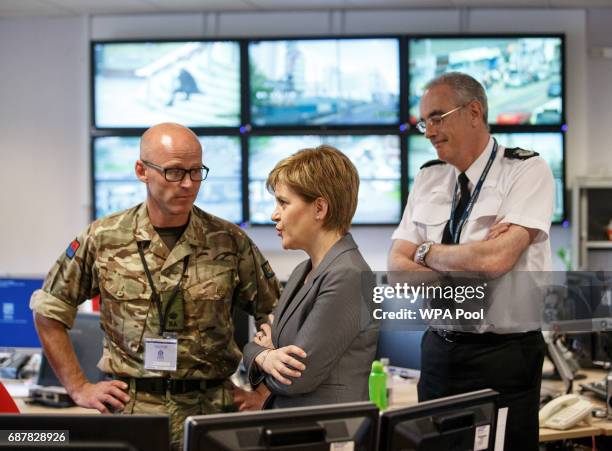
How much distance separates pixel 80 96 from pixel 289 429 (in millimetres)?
5246

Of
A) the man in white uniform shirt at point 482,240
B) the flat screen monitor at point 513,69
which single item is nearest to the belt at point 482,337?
the man in white uniform shirt at point 482,240

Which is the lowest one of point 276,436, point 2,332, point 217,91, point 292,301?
point 2,332

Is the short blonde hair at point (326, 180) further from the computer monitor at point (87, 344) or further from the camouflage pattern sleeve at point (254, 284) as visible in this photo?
the computer monitor at point (87, 344)

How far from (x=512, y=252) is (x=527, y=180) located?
0.23m

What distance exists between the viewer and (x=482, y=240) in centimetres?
224

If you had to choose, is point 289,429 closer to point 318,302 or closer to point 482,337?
point 318,302

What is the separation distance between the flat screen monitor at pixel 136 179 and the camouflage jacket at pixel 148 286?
3.32 m

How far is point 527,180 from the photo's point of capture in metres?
2.26

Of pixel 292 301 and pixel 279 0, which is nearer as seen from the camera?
pixel 292 301

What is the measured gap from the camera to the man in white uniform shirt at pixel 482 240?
2.17 metres

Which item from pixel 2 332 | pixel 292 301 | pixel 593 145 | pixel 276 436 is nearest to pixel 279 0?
pixel 593 145

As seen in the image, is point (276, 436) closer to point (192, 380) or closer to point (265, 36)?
point (192, 380)

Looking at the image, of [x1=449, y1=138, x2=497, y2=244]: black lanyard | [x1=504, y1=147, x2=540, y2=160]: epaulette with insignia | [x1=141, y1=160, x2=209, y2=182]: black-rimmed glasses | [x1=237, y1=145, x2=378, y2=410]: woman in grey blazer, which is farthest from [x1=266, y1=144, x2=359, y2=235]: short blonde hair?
[x1=504, y1=147, x2=540, y2=160]: epaulette with insignia

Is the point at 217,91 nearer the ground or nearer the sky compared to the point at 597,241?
nearer the sky
